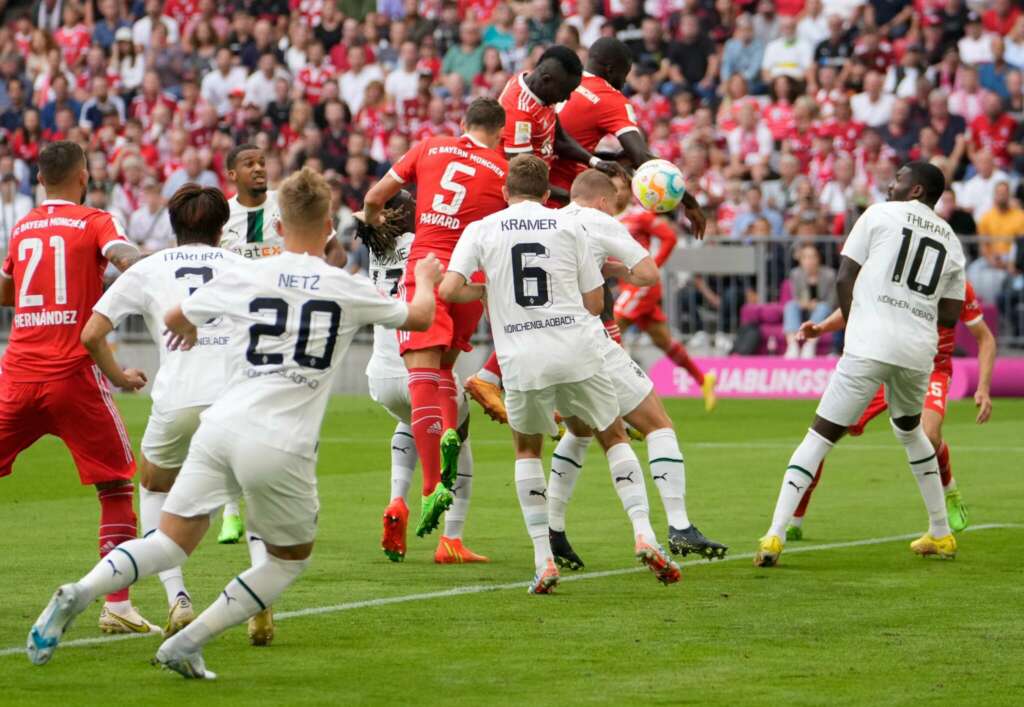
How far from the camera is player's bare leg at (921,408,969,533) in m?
10.9

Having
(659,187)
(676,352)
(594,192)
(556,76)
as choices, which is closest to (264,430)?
(594,192)

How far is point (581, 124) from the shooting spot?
11.8 meters

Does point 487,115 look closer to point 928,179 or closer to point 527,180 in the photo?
point 527,180

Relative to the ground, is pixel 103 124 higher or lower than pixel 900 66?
lower

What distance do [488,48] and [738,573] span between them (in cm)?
1872

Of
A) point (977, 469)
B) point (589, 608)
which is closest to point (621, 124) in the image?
point (589, 608)

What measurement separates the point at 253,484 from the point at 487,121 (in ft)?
13.9

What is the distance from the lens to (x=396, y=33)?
2925cm

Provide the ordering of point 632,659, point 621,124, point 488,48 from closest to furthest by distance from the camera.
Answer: point 632,659 → point 621,124 → point 488,48

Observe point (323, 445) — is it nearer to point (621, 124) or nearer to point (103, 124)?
point (621, 124)

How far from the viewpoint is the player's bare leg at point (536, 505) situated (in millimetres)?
8758

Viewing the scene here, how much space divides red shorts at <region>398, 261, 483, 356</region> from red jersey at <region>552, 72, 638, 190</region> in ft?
4.62

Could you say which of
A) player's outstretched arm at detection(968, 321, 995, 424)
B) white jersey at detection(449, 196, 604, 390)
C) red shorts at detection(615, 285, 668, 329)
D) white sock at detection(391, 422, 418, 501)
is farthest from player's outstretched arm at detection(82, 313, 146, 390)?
red shorts at detection(615, 285, 668, 329)

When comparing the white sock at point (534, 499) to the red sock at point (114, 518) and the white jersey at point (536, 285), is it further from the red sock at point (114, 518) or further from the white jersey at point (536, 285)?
the red sock at point (114, 518)
